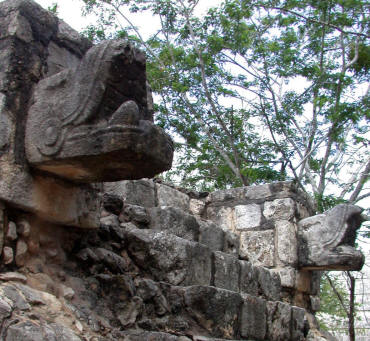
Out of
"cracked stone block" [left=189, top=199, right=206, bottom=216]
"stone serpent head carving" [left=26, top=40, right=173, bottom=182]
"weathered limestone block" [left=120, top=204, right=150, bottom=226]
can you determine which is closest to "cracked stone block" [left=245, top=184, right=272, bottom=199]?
"cracked stone block" [left=189, top=199, right=206, bottom=216]

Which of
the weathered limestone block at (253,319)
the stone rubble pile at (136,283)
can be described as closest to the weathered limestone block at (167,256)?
the stone rubble pile at (136,283)

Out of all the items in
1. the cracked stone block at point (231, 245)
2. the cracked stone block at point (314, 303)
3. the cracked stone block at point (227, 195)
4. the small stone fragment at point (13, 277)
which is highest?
the cracked stone block at point (227, 195)

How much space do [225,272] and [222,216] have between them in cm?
205

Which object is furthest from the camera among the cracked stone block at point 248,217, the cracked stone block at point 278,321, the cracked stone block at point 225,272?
the cracked stone block at point 248,217

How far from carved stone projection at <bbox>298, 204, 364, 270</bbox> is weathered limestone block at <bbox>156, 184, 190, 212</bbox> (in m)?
1.35

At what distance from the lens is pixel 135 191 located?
4.13 m

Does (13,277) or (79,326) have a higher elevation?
(13,277)

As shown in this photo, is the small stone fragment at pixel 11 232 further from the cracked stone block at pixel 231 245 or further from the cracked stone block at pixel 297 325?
the cracked stone block at pixel 297 325

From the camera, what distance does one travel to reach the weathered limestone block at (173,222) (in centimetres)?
368

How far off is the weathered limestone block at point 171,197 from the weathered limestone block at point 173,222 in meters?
0.56

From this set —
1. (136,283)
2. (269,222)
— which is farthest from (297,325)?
(136,283)

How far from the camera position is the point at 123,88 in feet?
8.42

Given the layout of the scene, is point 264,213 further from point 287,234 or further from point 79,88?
point 79,88

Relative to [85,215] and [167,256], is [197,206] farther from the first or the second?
[85,215]
